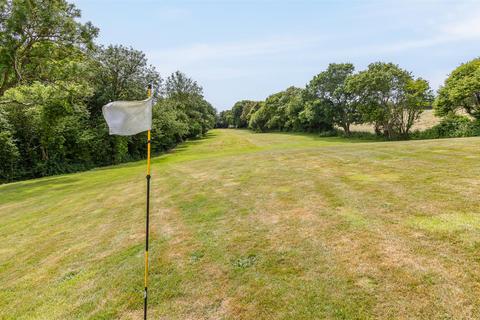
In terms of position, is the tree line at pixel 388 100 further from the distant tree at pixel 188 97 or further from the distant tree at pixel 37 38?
the distant tree at pixel 37 38

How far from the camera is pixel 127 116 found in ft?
15.8

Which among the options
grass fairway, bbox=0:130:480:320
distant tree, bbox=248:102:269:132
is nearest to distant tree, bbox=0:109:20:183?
grass fairway, bbox=0:130:480:320

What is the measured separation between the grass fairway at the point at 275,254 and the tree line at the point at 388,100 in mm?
28467

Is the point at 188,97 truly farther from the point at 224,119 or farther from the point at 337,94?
the point at 224,119

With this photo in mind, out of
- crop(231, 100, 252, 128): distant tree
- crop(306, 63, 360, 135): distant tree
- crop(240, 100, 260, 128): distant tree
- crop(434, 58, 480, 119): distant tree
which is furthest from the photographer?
crop(231, 100, 252, 128): distant tree

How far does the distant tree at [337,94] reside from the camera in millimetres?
45156

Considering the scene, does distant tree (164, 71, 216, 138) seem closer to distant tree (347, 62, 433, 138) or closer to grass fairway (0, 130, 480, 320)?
distant tree (347, 62, 433, 138)

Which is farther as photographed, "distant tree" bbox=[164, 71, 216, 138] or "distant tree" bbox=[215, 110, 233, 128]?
"distant tree" bbox=[215, 110, 233, 128]

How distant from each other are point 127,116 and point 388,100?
40.3m

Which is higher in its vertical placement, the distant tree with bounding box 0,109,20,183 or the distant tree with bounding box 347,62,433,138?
the distant tree with bounding box 347,62,433,138

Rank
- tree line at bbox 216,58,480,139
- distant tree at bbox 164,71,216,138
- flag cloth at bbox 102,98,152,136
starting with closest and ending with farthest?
flag cloth at bbox 102,98,152,136 < tree line at bbox 216,58,480,139 < distant tree at bbox 164,71,216,138

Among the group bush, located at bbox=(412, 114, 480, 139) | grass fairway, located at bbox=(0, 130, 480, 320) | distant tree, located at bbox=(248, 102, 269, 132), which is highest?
distant tree, located at bbox=(248, 102, 269, 132)

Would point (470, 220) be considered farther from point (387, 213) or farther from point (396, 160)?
point (396, 160)

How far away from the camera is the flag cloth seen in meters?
4.74
